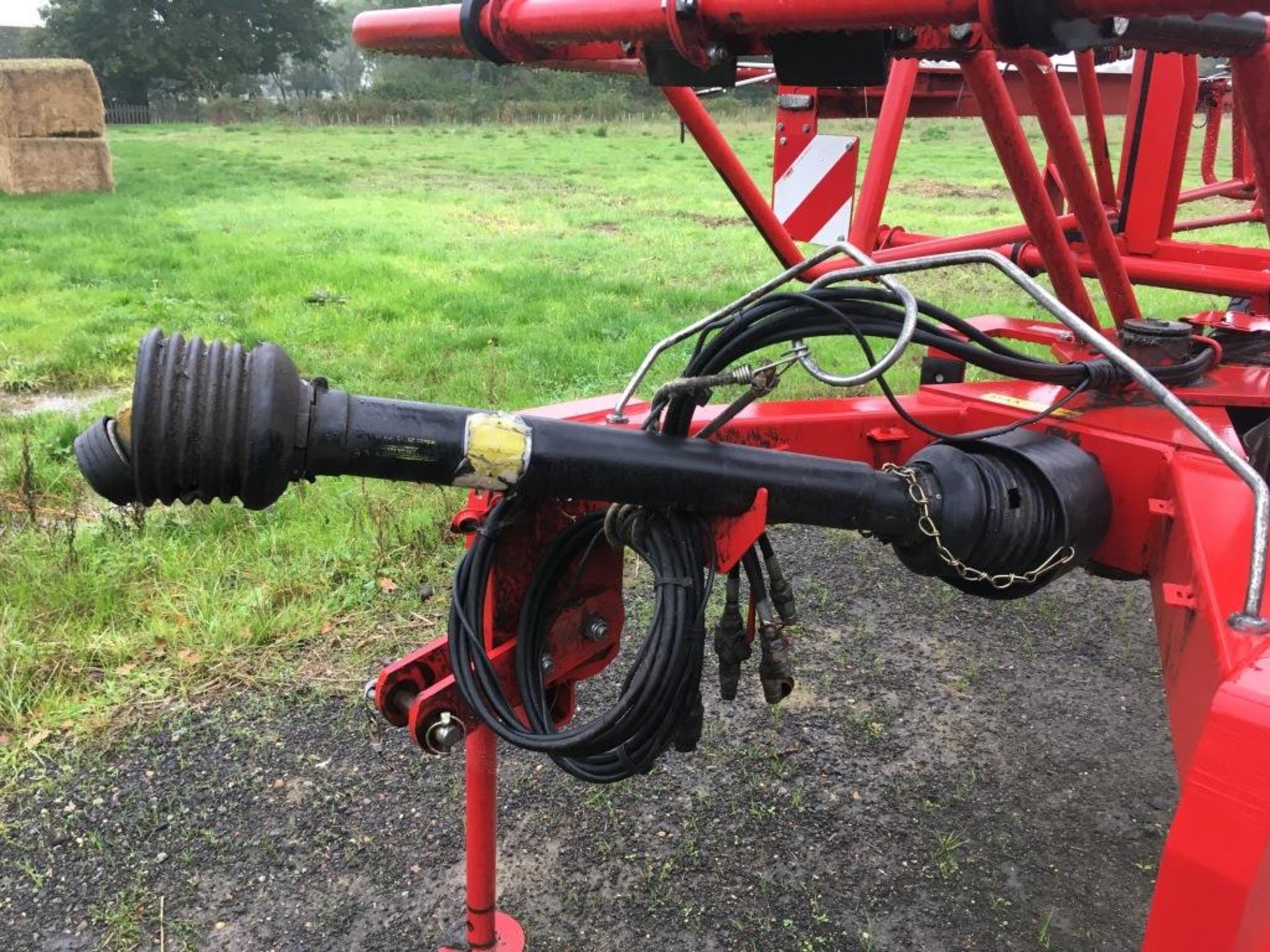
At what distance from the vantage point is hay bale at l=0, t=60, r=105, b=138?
11.5 metres

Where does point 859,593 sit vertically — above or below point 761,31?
below

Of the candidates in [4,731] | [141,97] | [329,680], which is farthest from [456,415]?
[141,97]

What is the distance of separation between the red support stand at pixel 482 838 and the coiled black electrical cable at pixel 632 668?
0.16 m

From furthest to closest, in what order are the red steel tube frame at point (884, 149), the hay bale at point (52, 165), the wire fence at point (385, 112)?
the wire fence at point (385, 112), the hay bale at point (52, 165), the red steel tube frame at point (884, 149)

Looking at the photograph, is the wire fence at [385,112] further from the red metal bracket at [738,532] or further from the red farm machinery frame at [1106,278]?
the red metal bracket at [738,532]

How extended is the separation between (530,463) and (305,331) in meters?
5.30

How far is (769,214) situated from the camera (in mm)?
2934

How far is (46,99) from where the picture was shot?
1159 cm

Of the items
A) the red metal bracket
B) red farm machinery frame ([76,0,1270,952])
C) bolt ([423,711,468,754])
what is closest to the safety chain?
red farm machinery frame ([76,0,1270,952])

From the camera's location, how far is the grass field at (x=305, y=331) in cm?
300

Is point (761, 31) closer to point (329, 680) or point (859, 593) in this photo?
point (329, 680)


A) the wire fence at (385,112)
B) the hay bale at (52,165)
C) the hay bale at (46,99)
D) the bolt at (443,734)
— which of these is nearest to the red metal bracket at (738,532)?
the bolt at (443,734)

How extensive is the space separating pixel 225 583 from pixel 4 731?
78cm

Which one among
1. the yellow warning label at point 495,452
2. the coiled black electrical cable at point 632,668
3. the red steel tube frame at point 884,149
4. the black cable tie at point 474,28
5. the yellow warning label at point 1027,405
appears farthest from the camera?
the red steel tube frame at point 884,149
